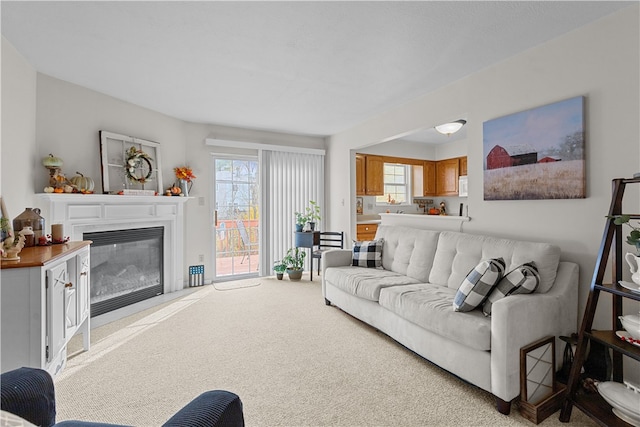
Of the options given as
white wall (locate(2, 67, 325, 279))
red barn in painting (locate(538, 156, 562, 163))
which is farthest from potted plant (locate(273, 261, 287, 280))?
red barn in painting (locate(538, 156, 562, 163))

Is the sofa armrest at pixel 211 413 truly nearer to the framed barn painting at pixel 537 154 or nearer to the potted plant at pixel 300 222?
the framed barn painting at pixel 537 154

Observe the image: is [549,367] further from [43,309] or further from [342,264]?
[43,309]

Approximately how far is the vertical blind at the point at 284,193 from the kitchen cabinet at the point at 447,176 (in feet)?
9.08

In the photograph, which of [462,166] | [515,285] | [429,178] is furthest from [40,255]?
[429,178]

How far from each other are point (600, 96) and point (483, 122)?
875 mm

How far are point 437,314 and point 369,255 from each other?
5.21ft

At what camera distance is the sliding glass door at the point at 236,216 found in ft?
16.5

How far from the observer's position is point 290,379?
220 centimetres

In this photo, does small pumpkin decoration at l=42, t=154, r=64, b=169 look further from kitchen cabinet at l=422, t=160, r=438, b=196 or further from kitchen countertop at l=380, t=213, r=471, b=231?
kitchen cabinet at l=422, t=160, r=438, b=196

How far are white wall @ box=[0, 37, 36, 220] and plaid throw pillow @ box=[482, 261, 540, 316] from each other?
3653mm

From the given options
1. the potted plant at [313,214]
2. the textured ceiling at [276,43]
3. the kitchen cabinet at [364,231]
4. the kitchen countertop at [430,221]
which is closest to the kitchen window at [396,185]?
the kitchen cabinet at [364,231]

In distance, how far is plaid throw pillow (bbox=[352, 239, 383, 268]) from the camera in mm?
3727

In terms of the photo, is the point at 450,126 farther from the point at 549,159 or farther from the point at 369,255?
the point at 369,255

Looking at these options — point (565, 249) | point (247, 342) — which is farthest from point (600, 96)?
point (247, 342)
